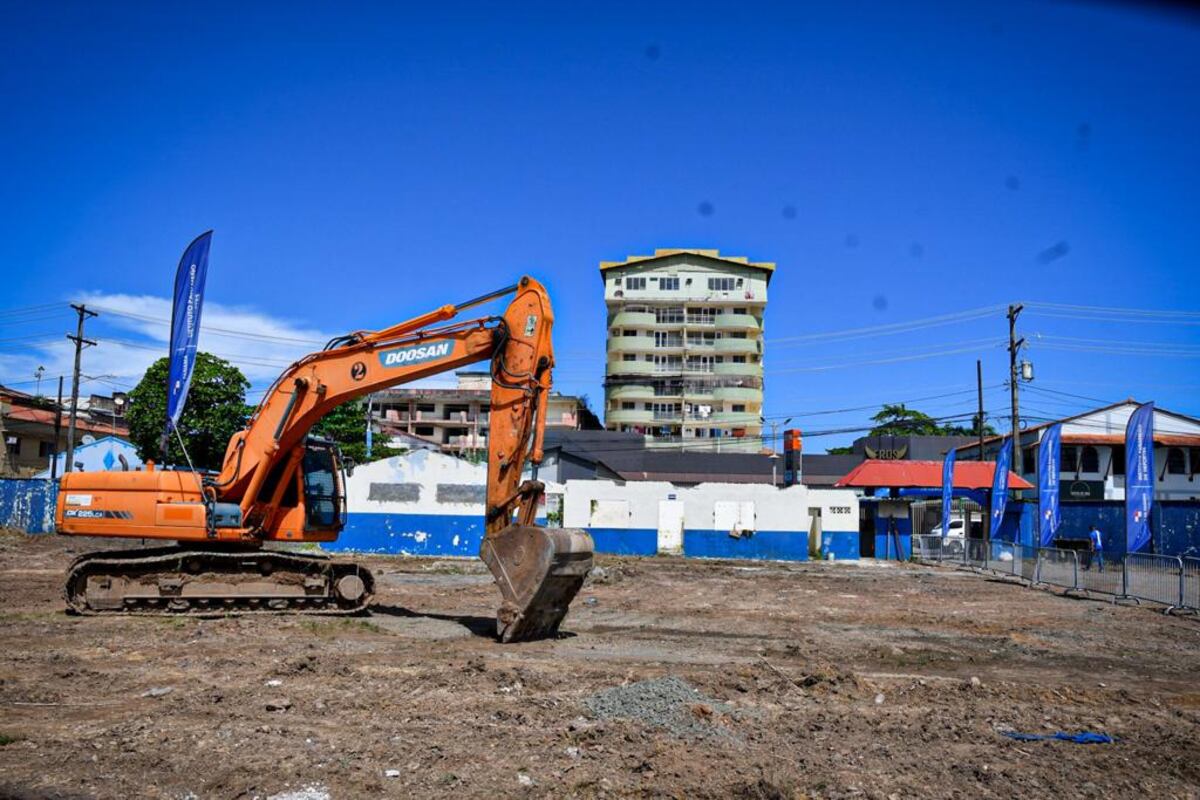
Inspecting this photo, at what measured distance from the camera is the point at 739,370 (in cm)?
8162

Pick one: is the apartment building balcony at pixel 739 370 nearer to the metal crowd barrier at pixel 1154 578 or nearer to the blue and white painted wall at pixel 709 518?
the blue and white painted wall at pixel 709 518

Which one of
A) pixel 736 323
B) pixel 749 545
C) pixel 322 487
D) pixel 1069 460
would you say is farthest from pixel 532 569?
pixel 736 323

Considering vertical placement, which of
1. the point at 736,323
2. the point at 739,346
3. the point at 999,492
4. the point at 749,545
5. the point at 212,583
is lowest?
the point at 749,545

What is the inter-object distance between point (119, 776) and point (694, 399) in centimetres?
7567

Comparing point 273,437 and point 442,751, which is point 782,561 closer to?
point 273,437

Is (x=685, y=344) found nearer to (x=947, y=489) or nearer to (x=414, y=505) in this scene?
(x=947, y=489)

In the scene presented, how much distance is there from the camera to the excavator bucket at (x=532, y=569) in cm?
1130

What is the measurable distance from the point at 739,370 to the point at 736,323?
4.28 metres

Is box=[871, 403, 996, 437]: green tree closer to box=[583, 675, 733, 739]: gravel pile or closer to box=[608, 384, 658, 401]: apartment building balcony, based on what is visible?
box=[608, 384, 658, 401]: apartment building balcony

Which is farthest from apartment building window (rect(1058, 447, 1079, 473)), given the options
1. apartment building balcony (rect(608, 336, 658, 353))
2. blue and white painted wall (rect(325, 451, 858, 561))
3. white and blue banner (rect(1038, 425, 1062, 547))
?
apartment building balcony (rect(608, 336, 658, 353))

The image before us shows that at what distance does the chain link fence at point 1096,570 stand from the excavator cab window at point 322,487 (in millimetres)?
16989

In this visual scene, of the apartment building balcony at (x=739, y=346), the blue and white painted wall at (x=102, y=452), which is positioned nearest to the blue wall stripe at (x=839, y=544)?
the blue and white painted wall at (x=102, y=452)

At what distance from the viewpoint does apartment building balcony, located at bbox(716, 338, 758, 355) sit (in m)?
82.0

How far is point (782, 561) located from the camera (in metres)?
35.0
